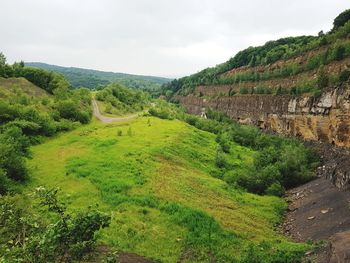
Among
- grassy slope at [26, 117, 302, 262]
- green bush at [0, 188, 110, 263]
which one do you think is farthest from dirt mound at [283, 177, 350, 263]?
green bush at [0, 188, 110, 263]

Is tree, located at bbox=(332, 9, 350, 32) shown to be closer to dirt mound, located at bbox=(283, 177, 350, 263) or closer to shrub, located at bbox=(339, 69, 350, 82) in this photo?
shrub, located at bbox=(339, 69, 350, 82)

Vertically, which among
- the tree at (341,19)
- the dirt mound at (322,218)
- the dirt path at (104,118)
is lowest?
the dirt mound at (322,218)

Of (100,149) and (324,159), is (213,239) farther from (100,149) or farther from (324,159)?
(324,159)

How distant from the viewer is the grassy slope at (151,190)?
25.3 meters

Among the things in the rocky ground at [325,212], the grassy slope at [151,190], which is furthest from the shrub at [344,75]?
the grassy slope at [151,190]

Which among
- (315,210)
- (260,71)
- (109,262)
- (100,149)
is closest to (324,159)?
(315,210)

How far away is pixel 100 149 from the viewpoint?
45.7 m

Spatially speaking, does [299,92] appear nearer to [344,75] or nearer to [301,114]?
[301,114]

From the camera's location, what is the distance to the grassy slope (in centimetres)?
2533

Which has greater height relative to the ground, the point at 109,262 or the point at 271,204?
the point at 109,262

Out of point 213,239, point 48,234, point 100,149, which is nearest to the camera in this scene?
point 48,234

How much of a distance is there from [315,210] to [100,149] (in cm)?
2419

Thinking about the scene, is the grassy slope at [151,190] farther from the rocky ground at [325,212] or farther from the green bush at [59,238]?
the green bush at [59,238]

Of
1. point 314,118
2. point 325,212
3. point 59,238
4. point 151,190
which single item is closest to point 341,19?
point 314,118
